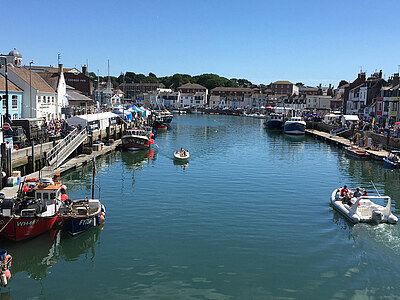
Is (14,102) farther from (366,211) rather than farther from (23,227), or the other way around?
(366,211)

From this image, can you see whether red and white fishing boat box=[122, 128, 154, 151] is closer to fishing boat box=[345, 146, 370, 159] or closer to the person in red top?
fishing boat box=[345, 146, 370, 159]

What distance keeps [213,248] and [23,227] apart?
9.86 metres

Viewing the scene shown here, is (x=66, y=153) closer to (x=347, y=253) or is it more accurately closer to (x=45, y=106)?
(x=45, y=106)

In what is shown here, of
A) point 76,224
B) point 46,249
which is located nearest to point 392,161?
point 76,224

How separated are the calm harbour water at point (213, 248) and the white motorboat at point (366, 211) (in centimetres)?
60

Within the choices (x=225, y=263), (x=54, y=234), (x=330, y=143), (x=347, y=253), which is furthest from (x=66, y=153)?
(x=330, y=143)

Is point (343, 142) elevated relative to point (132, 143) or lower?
elevated

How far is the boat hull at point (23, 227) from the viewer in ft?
69.1

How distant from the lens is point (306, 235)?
24.0m

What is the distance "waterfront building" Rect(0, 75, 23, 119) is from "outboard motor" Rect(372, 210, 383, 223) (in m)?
40.9

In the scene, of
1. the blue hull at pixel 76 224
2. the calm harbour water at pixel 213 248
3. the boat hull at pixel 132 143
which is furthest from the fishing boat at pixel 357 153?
the blue hull at pixel 76 224

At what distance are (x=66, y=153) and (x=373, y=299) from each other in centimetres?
3190

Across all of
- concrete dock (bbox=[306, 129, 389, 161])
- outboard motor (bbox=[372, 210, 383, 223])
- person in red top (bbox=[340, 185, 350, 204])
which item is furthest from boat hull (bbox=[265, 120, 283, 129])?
outboard motor (bbox=[372, 210, 383, 223])

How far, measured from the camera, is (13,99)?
51656 mm
